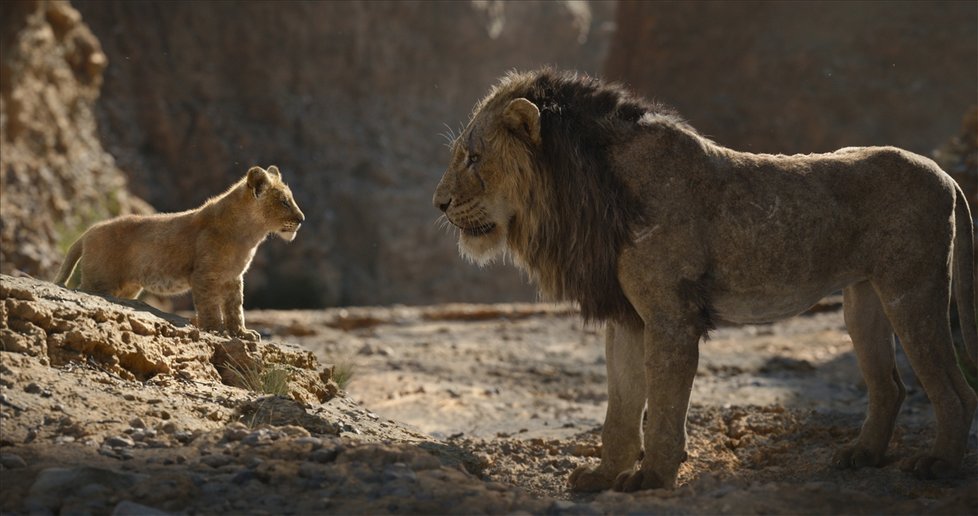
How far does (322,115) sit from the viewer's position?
93.4 ft

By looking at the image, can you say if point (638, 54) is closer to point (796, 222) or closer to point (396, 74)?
point (396, 74)

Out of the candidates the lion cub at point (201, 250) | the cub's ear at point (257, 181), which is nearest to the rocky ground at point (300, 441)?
the lion cub at point (201, 250)

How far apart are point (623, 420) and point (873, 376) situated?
163cm

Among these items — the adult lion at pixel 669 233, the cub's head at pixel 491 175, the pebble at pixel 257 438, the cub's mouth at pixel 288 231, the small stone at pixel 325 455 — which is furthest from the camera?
the cub's mouth at pixel 288 231

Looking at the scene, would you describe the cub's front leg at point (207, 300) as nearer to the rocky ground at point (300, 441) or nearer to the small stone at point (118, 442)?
the rocky ground at point (300, 441)

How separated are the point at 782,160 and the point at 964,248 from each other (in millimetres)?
1323

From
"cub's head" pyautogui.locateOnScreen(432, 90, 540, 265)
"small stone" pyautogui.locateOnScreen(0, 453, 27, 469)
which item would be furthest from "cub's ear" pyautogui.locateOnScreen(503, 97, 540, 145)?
"small stone" pyautogui.locateOnScreen(0, 453, 27, 469)

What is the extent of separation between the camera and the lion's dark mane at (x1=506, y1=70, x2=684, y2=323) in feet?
19.3

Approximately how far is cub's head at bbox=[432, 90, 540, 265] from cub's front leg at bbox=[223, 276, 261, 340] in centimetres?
149

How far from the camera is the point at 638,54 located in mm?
29094

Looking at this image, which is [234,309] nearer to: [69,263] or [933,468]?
[69,263]

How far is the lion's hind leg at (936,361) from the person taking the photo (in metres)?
6.18

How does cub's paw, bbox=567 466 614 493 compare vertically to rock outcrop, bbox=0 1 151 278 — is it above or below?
below

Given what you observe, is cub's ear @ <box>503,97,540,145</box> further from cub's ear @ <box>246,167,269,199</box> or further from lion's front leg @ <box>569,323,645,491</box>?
cub's ear @ <box>246,167,269,199</box>
